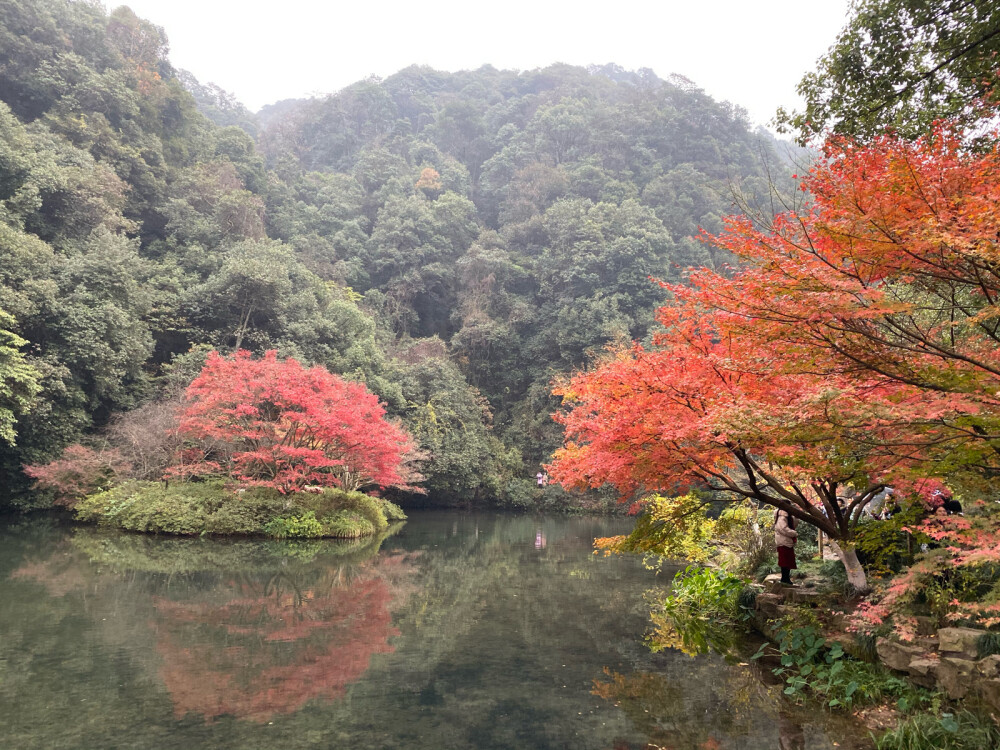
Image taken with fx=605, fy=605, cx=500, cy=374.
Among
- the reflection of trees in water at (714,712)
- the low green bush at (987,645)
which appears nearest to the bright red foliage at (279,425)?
the reflection of trees in water at (714,712)

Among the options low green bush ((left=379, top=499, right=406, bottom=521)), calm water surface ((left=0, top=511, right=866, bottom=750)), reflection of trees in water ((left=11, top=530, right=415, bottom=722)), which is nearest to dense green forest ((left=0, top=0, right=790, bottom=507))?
low green bush ((left=379, top=499, right=406, bottom=521))

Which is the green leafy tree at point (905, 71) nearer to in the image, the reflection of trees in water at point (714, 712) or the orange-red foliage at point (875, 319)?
the orange-red foliage at point (875, 319)

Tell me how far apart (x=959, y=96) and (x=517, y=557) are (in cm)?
1047

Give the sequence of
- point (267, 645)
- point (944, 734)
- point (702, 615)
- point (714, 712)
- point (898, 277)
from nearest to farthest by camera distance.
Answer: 1. point (944, 734)
2. point (898, 277)
3. point (714, 712)
4. point (267, 645)
5. point (702, 615)

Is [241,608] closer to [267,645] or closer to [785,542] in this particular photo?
[267,645]

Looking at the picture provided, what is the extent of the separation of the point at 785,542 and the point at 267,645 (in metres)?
5.73

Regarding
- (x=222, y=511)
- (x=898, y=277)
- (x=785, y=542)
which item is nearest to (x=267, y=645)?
(x=785, y=542)

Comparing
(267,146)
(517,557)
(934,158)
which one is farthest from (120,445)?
(267,146)

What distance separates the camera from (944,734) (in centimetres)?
379

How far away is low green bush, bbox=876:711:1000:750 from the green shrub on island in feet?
39.7

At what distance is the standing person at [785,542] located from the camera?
6961mm

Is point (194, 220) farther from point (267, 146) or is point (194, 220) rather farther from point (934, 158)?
point (934, 158)

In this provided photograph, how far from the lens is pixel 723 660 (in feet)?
19.9

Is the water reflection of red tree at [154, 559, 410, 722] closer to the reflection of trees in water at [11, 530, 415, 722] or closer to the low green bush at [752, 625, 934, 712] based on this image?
the reflection of trees in water at [11, 530, 415, 722]
